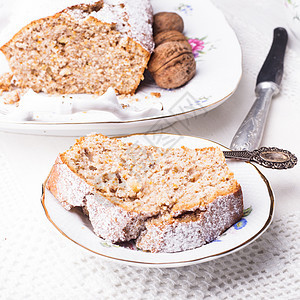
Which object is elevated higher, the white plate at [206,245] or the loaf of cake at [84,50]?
the loaf of cake at [84,50]

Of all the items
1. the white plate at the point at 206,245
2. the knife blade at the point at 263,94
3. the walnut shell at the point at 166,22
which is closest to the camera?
the white plate at the point at 206,245

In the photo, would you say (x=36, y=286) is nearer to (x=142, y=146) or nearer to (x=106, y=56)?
Result: (x=142, y=146)

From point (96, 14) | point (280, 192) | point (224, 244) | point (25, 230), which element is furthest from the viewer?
point (96, 14)

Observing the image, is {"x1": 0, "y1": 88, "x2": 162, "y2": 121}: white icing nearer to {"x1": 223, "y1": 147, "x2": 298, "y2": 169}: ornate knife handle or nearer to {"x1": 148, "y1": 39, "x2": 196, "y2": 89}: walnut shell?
{"x1": 148, "y1": 39, "x2": 196, "y2": 89}: walnut shell

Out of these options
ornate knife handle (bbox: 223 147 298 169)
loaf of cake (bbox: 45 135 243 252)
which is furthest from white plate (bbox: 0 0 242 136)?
ornate knife handle (bbox: 223 147 298 169)

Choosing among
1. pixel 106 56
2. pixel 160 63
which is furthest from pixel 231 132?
pixel 106 56

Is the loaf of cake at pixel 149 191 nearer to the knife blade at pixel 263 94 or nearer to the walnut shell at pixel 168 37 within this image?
the knife blade at pixel 263 94

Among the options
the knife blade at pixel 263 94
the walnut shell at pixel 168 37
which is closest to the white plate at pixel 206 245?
the knife blade at pixel 263 94

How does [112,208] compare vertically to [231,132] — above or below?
above
